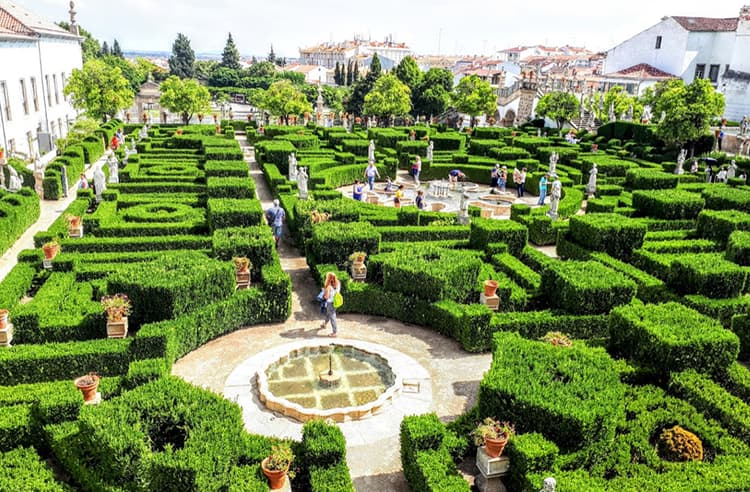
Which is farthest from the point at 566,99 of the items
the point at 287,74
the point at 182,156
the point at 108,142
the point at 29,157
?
the point at 287,74

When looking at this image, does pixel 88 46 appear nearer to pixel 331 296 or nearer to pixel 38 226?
pixel 38 226

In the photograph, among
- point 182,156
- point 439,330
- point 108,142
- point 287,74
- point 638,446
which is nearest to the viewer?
point 638,446

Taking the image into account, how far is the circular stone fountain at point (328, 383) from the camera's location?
11.4 m

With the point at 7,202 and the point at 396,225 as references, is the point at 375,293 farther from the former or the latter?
the point at 7,202

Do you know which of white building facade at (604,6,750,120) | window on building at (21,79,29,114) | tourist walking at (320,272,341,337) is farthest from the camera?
white building facade at (604,6,750,120)

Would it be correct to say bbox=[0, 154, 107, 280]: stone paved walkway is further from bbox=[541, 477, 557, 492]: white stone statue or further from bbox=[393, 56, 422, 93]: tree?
bbox=[393, 56, 422, 93]: tree

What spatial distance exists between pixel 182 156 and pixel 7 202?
12088 mm

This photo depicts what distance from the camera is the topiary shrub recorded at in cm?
980

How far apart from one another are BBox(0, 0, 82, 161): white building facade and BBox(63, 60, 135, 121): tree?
9.01ft

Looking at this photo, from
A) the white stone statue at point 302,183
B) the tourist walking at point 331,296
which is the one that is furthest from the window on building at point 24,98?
the tourist walking at point 331,296

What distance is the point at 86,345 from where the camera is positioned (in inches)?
492

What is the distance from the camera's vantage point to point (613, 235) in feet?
64.0

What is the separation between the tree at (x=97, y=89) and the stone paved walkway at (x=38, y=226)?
1545cm

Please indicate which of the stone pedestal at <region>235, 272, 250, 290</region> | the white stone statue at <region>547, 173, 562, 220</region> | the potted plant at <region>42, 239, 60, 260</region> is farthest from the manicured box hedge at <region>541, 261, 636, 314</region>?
the potted plant at <region>42, 239, 60, 260</region>
